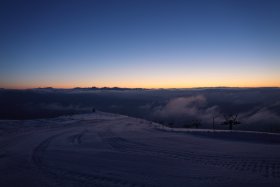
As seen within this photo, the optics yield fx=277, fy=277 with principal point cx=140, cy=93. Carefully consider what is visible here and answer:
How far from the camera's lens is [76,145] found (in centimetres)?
1488

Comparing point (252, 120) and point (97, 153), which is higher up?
point (97, 153)

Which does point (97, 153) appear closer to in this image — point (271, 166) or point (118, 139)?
point (118, 139)

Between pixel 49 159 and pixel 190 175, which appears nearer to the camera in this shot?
pixel 190 175

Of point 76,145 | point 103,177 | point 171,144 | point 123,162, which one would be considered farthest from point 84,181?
point 171,144

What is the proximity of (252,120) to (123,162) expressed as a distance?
137002 millimetres

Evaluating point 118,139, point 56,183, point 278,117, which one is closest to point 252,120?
point 278,117

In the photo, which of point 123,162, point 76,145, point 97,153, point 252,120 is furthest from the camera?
point 252,120

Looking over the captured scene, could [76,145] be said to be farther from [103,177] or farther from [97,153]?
[103,177]

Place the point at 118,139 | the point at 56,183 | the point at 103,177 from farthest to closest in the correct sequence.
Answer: the point at 118,139, the point at 103,177, the point at 56,183

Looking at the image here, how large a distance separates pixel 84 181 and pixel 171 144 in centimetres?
767

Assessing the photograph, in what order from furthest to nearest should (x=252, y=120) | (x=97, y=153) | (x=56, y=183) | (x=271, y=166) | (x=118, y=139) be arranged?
1. (x=252, y=120)
2. (x=118, y=139)
3. (x=97, y=153)
4. (x=271, y=166)
5. (x=56, y=183)

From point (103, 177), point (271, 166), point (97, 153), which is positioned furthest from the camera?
point (97, 153)

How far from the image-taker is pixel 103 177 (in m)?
8.87

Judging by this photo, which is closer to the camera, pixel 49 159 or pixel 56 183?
pixel 56 183
